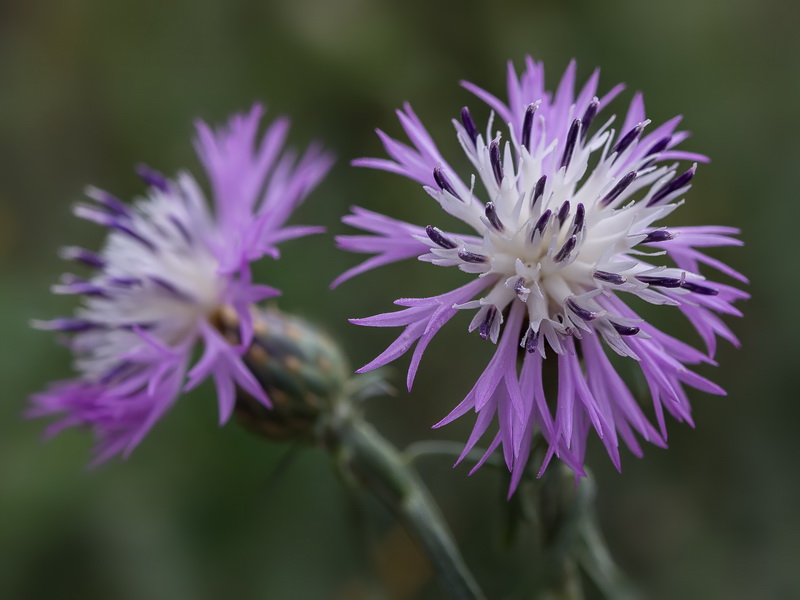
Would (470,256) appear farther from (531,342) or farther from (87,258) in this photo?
(87,258)

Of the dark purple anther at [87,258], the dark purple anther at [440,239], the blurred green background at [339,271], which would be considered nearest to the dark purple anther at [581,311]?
the dark purple anther at [440,239]

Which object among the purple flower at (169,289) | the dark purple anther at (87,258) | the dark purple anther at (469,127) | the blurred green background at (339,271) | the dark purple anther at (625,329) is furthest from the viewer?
the blurred green background at (339,271)

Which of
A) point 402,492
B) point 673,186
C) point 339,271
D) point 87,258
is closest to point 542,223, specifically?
point 673,186

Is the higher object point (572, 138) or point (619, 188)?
point (572, 138)

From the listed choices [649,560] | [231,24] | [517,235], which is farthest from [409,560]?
[231,24]

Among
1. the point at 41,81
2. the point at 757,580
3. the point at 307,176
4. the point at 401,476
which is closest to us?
the point at 401,476

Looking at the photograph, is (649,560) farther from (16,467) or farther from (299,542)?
(16,467)

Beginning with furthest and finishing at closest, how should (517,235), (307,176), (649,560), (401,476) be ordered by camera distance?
(649,560) < (307,176) < (401,476) < (517,235)

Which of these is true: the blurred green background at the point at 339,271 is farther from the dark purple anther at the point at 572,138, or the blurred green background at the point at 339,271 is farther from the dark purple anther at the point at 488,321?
the dark purple anther at the point at 572,138
